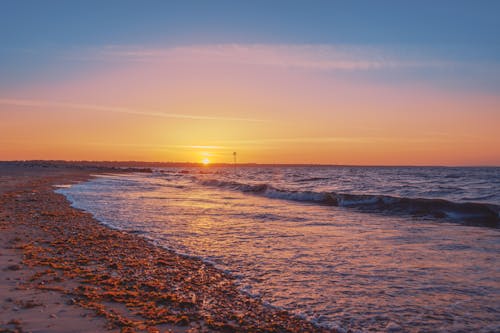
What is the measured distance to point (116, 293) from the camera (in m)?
6.24

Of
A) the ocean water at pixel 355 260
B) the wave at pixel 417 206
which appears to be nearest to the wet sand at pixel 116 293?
the ocean water at pixel 355 260

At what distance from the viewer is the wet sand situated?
203 inches

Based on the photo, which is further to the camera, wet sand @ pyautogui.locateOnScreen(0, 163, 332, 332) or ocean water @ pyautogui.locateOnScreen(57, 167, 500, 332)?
ocean water @ pyautogui.locateOnScreen(57, 167, 500, 332)

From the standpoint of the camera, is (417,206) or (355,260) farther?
(417,206)

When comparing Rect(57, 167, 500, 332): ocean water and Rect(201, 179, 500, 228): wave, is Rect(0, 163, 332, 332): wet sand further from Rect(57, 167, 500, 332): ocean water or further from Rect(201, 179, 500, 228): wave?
Rect(201, 179, 500, 228): wave

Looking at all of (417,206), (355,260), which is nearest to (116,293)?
(355,260)

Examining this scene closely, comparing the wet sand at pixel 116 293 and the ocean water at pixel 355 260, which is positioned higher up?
the wet sand at pixel 116 293

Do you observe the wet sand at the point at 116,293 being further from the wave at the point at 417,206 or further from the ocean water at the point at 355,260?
the wave at the point at 417,206

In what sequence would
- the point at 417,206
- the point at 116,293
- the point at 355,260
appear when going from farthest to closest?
the point at 417,206
the point at 355,260
the point at 116,293

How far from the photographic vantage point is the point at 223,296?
6543 mm

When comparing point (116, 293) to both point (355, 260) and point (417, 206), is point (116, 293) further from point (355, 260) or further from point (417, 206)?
point (417, 206)

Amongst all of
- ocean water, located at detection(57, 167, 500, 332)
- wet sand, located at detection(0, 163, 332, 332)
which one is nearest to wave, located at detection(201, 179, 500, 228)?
ocean water, located at detection(57, 167, 500, 332)

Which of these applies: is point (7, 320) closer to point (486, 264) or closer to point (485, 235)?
point (486, 264)

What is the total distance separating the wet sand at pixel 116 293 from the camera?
515 centimetres
